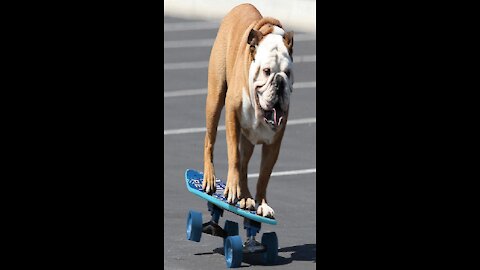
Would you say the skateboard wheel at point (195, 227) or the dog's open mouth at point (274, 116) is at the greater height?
the dog's open mouth at point (274, 116)

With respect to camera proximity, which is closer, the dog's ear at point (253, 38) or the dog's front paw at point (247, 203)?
the dog's ear at point (253, 38)

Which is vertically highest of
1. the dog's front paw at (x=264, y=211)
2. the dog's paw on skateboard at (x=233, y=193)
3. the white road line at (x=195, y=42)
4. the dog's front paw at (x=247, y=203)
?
the white road line at (x=195, y=42)

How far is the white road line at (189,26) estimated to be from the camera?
2261 centimetres

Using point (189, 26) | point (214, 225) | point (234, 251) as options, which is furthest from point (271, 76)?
point (189, 26)

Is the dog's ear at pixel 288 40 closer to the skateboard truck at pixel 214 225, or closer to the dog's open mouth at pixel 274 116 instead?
the dog's open mouth at pixel 274 116

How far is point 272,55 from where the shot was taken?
9477 mm

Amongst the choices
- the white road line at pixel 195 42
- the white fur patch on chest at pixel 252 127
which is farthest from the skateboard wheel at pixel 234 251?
the white road line at pixel 195 42

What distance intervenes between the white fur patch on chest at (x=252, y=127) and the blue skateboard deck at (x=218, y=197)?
0.53 meters

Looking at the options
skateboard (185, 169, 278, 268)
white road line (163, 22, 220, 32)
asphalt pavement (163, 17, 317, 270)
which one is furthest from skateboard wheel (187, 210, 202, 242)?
white road line (163, 22, 220, 32)

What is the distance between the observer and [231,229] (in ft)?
35.0

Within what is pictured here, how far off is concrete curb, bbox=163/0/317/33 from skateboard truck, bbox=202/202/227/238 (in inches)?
438
